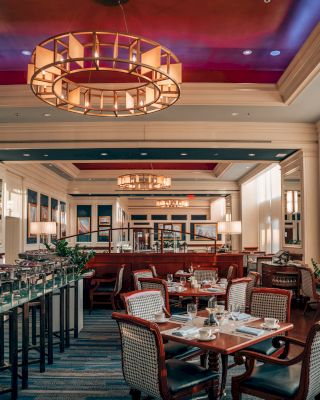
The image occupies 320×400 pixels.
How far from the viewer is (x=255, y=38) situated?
5641mm

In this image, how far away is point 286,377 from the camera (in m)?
2.98

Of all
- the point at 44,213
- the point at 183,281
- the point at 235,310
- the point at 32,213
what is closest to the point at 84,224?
the point at 44,213

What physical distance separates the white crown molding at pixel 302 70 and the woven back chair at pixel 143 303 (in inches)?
136

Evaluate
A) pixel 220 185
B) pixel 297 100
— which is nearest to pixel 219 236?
pixel 220 185

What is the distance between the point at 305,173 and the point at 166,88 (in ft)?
15.0

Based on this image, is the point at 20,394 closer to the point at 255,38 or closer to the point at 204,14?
the point at 204,14

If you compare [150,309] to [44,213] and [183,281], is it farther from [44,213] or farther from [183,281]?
[44,213]

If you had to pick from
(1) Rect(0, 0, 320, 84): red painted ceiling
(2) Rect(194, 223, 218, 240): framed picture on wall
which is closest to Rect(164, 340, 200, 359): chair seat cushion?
(1) Rect(0, 0, 320, 84): red painted ceiling

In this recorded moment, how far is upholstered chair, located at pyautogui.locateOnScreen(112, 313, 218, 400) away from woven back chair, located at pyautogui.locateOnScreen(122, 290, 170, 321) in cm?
95

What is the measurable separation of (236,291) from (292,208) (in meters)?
4.45

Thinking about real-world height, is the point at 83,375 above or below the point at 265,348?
below

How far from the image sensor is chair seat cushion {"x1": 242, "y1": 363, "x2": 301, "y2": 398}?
2.82m

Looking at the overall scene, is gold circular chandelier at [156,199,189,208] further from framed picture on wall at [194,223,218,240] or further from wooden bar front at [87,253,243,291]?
wooden bar front at [87,253,243,291]

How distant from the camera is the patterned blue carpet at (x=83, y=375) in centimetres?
395
